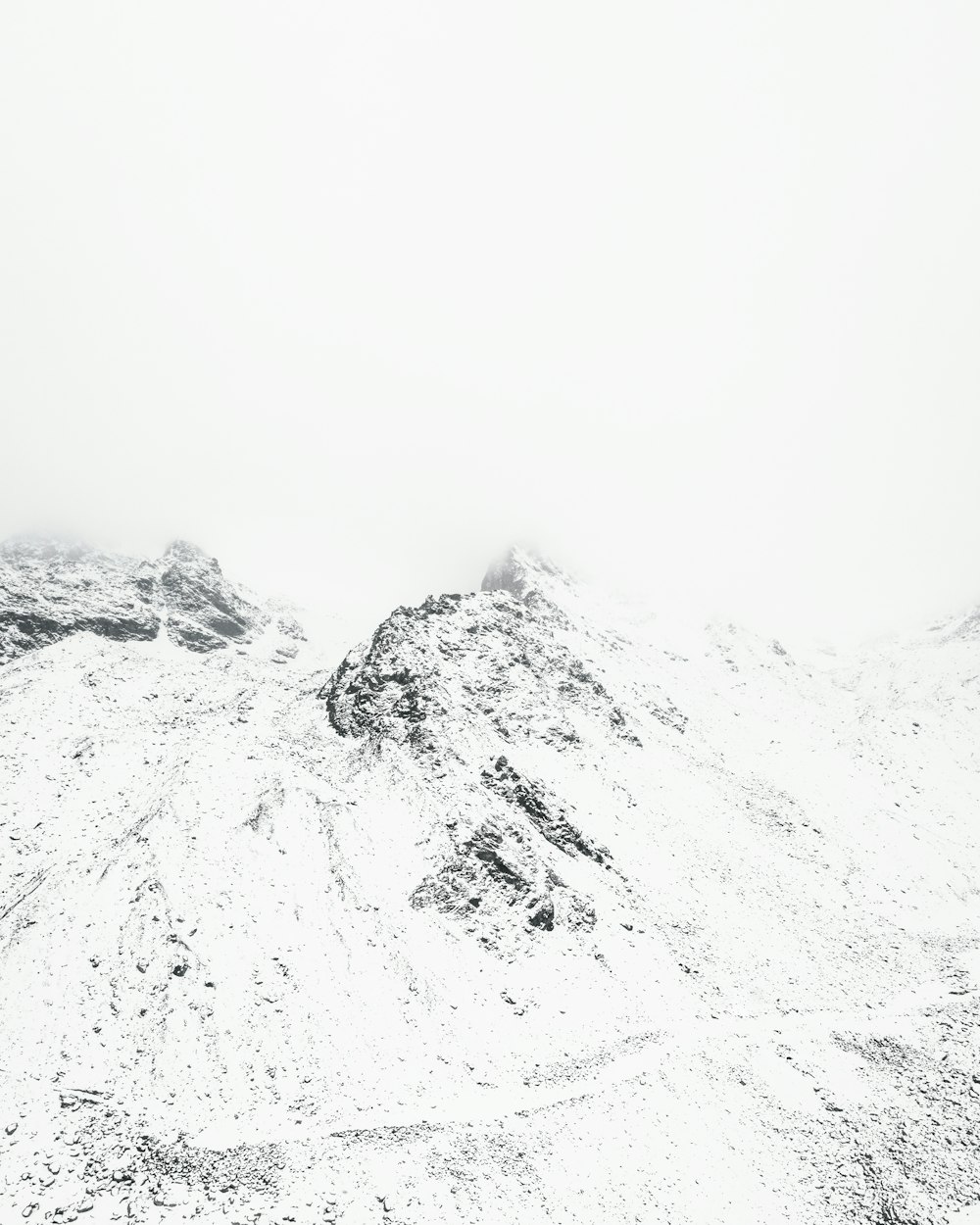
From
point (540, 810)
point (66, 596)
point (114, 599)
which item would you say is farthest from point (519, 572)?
point (66, 596)

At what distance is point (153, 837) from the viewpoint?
109ft

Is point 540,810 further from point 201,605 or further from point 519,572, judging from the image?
point 201,605

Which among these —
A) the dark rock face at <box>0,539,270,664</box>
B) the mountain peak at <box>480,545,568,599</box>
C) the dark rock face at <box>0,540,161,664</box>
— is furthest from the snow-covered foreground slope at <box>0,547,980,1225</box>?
the mountain peak at <box>480,545,568,599</box>

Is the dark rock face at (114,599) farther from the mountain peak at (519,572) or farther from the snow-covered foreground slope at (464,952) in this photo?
the mountain peak at (519,572)

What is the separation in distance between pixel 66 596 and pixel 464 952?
83231 mm

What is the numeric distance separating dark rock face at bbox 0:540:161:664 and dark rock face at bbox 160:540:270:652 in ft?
11.1

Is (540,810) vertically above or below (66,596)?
above

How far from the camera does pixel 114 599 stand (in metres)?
86.8

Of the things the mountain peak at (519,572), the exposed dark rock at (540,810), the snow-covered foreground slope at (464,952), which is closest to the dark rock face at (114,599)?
the snow-covered foreground slope at (464,952)

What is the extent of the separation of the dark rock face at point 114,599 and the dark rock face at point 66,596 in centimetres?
10

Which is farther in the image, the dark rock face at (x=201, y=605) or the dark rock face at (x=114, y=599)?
the dark rock face at (x=201, y=605)

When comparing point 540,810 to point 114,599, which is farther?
point 114,599

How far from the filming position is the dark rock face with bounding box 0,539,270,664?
243ft

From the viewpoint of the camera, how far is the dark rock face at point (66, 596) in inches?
2854
